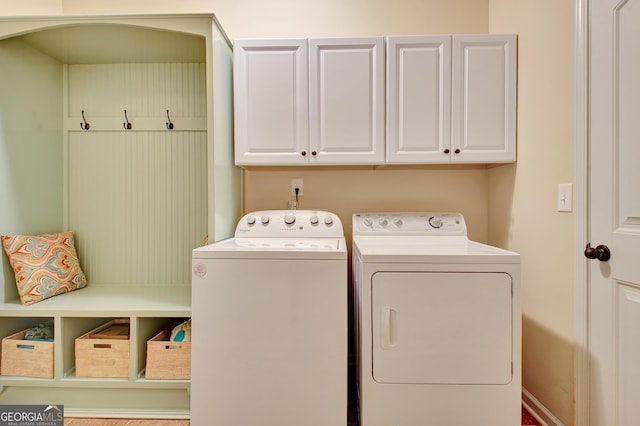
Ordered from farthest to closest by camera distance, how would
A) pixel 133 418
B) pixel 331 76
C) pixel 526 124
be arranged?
pixel 331 76
pixel 526 124
pixel 133 418

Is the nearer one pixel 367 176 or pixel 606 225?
pixel 606 225

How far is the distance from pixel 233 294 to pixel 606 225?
60.2 inches

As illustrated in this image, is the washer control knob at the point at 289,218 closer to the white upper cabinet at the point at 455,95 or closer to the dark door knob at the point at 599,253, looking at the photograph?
the white upper cabinet at the point at 455,95

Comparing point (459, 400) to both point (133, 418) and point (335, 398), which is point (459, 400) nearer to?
point (335, 398)

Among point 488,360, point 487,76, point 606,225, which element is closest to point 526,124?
point 487,76

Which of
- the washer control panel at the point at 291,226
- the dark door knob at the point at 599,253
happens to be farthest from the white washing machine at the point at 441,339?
the washer control panel at the point at 291,226

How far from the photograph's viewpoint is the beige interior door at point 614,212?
42.8 inches

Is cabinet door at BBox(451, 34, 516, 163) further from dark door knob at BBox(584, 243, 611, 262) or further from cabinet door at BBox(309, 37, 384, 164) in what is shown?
dark door knob at BBox(584, 243, 611, 262)

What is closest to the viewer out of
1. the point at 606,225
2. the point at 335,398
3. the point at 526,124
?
the point at 606,225

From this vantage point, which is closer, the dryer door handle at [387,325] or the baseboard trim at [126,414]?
the dryer door handle at [387,325]

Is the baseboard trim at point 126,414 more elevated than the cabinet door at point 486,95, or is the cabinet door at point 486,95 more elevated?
the cabinet door at point 486,95

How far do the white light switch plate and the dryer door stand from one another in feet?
1.49

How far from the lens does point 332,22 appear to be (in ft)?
6.73

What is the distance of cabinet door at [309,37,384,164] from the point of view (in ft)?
5.78
